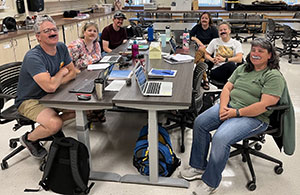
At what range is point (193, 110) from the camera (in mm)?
2658

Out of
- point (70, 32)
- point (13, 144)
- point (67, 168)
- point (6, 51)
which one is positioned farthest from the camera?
point (70, 32)

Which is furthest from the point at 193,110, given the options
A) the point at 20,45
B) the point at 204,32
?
the point at 20,45

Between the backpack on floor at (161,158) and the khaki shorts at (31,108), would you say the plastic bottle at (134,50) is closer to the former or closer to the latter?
the backpack on floor at (161,158)

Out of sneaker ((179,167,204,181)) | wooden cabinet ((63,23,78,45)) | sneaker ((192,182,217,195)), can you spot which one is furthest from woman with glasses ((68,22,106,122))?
wooden cabinet ((63,23,78,45))

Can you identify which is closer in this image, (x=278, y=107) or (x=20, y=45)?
(x=278, y=107)

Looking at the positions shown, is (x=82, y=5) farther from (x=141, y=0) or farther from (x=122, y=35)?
(x=122, y=35)

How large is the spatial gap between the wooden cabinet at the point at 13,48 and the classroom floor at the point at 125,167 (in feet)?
5.46

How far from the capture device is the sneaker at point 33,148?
2365 mm

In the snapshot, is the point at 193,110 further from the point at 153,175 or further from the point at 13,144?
the point at 13,144

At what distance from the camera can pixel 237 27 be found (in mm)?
8266

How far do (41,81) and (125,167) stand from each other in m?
1.02

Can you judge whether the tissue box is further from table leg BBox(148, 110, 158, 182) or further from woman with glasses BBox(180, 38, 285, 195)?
table leg BBox(148, 110, 158, 182)

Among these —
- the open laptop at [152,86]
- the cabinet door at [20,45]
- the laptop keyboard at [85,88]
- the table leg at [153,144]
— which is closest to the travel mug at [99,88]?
the laptop keyboard at [85,88]

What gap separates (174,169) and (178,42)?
8.15 ft
